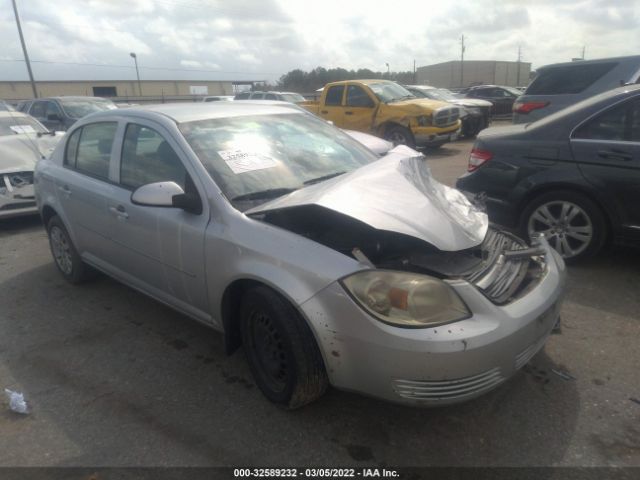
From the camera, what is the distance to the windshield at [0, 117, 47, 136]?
24.7ft

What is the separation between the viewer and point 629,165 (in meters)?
3.86

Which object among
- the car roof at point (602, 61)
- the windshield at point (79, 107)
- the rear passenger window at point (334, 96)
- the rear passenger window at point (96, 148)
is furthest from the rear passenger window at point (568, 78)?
the windshield at point (79, 107)

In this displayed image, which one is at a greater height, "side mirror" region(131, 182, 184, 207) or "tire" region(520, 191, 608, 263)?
"side mirror" region(131, 182, 184, 207)

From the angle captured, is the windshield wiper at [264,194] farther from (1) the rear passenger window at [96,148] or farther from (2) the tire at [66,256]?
(2) the tire at [66,256]

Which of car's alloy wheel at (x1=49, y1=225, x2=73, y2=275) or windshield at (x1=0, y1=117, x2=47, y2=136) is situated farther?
windshield at (x1=0, y1=117, x2=47, y2=136)

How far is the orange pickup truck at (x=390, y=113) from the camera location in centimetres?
1127

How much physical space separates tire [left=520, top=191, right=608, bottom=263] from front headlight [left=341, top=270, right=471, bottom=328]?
85.4 inches

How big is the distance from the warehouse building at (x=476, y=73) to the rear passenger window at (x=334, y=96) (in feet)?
179

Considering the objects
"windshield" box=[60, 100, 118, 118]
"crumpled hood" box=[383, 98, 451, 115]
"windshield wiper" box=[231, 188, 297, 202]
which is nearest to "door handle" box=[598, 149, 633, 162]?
"windshield wiper" box=[231, 188, 297, 202]

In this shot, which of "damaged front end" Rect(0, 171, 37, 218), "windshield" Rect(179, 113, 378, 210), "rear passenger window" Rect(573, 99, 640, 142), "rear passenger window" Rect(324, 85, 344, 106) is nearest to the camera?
"windshield" Rect(179, 113, 378, 210)

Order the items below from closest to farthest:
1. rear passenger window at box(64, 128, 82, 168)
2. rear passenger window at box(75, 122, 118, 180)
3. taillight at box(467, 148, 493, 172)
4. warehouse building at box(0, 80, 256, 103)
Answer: rear passenger window at box(75, 122, 118, 180) → rear passenger window at box(64, 128, 82, 168) → taillight at box(467, 148, 493, 172) → warehouse building at box(0, 80, 256, 103)

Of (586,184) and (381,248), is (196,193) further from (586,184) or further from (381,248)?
(586,184)

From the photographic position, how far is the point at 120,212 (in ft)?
11.4

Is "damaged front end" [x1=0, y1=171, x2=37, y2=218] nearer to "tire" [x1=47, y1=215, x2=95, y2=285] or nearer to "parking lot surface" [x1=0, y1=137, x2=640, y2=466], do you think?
"tire" [x1=47, y1=215, x2=95, y2=285]
